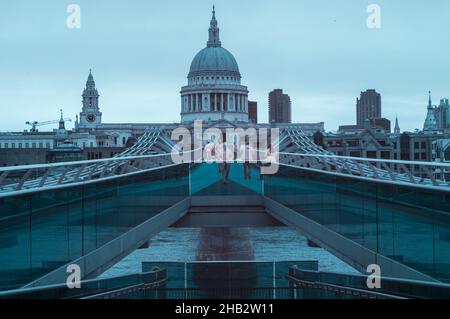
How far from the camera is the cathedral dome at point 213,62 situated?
284 feet

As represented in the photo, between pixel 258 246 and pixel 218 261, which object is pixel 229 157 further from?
pixel 218 261

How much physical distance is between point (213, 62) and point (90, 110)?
53.5 feet

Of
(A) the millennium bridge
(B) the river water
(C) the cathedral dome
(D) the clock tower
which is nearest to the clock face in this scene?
(D) the clock tower

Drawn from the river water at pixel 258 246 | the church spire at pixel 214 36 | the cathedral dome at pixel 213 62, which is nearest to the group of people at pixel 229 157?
Answer: the river water at pixel 258 246

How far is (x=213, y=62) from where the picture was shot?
287ft

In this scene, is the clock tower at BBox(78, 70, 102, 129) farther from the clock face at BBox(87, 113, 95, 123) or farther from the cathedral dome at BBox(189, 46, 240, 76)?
the cathedral dome at BBox(189, 46, 240, 76)

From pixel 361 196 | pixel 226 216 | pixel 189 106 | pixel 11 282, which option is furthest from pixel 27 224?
pixel 189 106

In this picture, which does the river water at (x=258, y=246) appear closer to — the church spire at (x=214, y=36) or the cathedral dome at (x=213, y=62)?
the cathedral dome at (x=213, y=62)

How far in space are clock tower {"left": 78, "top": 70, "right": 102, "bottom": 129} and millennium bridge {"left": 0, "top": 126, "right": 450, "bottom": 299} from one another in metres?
84.8

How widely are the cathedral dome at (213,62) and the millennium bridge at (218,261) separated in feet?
252

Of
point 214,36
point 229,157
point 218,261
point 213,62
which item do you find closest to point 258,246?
point 229,157

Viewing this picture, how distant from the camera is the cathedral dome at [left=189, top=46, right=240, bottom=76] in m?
86.7

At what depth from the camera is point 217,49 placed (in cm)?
8956
